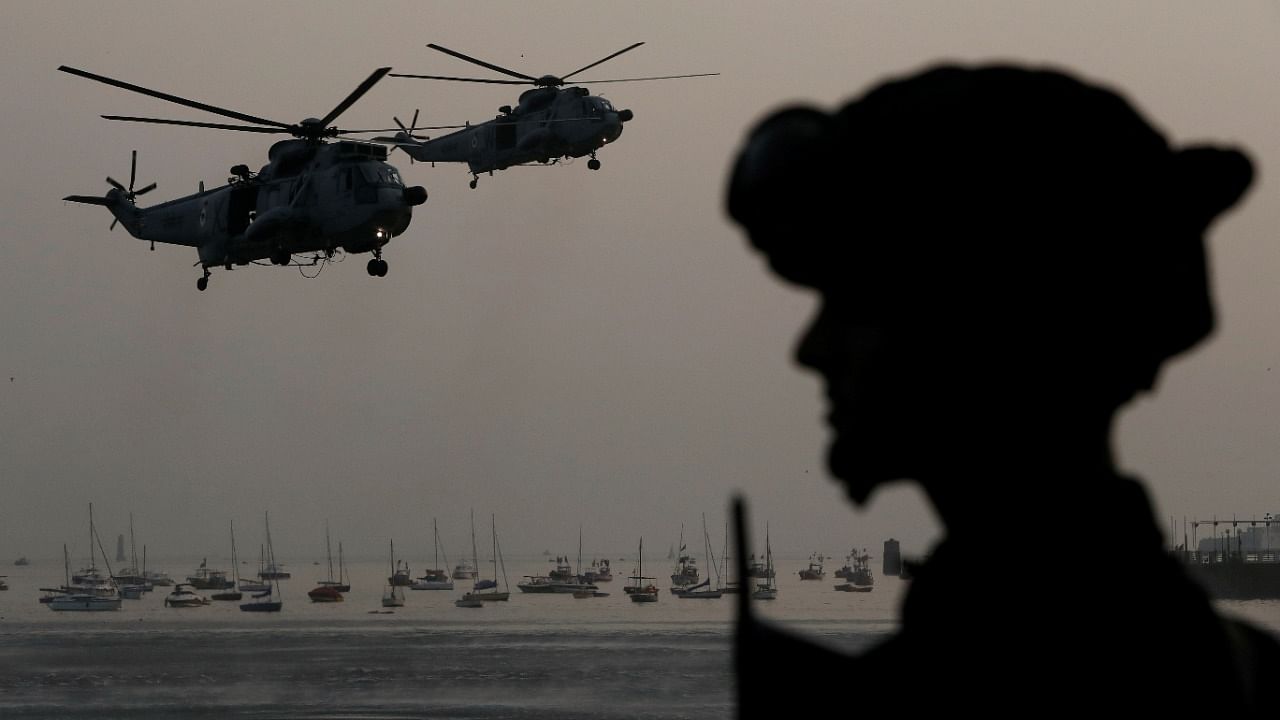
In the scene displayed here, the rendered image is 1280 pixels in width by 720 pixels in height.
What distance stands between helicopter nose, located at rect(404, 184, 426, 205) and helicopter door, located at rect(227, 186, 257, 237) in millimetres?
5380

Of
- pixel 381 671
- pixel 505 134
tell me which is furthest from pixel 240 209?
pixel 381 671

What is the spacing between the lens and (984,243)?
4.99 feet

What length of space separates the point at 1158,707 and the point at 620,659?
497ft

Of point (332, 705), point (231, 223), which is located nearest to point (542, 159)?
point (231, 223)

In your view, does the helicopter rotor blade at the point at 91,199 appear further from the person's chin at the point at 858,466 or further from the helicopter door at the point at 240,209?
the person's chin at the point at 858,466

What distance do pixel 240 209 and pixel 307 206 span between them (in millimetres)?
4047

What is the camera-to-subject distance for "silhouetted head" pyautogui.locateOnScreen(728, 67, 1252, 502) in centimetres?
152

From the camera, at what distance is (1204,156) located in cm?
152

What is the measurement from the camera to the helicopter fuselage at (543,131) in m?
55.6

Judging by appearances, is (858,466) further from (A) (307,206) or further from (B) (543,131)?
(B) (543,131)

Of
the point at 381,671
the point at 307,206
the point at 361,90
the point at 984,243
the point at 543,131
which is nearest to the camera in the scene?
the point at 984,243

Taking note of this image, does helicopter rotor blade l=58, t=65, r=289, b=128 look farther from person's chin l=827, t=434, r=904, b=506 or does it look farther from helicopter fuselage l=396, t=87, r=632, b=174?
person's chin l=827, t=434, r=904, b=506

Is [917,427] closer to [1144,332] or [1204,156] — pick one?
[1144,332]

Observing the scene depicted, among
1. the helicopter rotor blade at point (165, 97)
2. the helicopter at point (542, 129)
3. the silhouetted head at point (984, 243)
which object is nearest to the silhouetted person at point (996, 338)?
the silhouetted head at point (984, 243)
